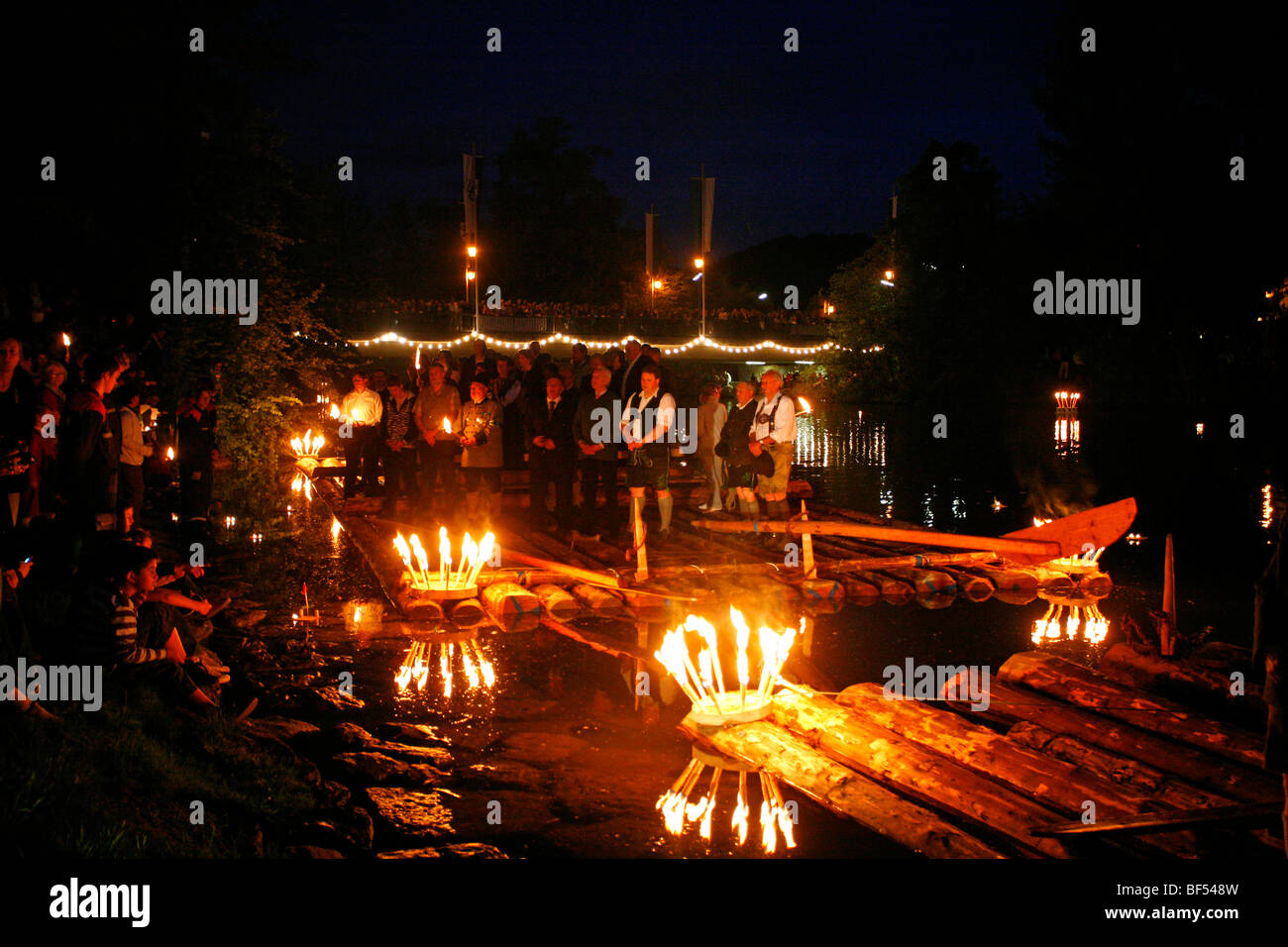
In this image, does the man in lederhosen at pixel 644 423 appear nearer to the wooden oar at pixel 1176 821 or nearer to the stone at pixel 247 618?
the stone at pixel 247 618

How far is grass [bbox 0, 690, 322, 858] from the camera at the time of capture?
13.8 feet

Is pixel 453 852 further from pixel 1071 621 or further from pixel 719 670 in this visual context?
pixel 1071 621

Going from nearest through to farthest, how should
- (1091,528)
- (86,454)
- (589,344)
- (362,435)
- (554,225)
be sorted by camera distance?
1. (86,454)
2. (1091,528)
3. (362,435)
4. (589,344)
5. (554,225)

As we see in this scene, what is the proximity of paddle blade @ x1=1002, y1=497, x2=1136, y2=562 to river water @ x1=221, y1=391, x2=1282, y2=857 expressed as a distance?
65 centimetres

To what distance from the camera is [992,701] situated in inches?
255

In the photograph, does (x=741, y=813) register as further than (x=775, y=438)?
No

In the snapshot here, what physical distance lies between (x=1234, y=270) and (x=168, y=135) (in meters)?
32.7

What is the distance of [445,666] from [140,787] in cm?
308

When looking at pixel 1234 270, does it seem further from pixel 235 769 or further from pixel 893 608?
pixel 235 769

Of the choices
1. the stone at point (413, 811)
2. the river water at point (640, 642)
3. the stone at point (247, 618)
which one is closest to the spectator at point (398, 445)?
the river water at point (640, 642)

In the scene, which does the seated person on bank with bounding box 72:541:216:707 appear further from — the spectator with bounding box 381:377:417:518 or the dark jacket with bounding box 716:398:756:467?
the spectator with bounding box 381:377:417:518

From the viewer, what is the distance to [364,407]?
15234 mm

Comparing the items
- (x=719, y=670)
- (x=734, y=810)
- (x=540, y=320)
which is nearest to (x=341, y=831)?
(x=734, y=810)
